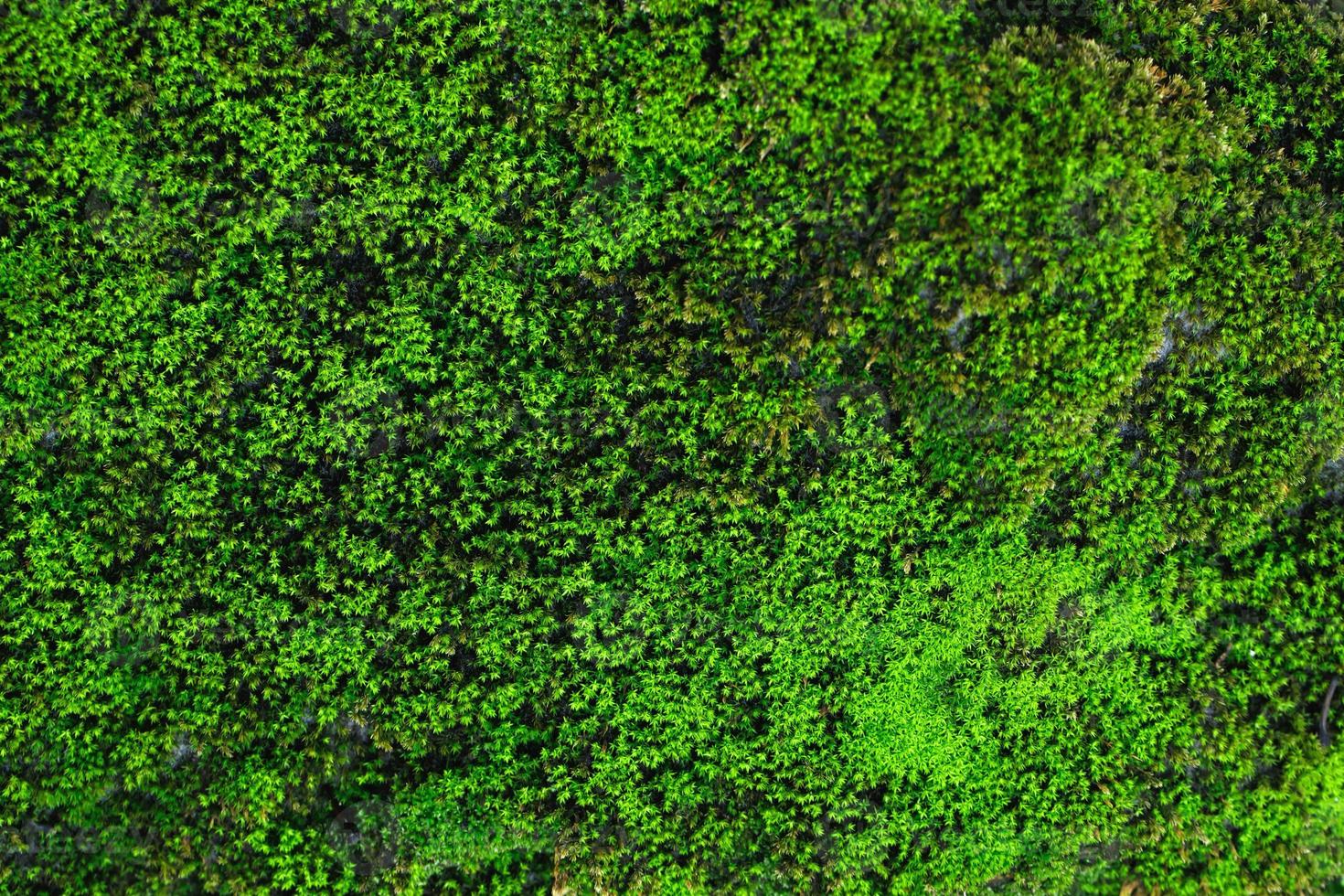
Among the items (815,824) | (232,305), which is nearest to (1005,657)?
(815,824)

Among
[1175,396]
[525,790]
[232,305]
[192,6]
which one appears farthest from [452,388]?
[1175,396]

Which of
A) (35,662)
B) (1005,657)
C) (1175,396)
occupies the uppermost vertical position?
(1175,396)

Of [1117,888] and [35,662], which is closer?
[35,662]

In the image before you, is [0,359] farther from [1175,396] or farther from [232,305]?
[1175,396]

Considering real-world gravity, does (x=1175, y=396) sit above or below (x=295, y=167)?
above

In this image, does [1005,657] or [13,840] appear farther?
[1005,657]

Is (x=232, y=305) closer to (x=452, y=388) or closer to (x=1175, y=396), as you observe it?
(x=452, y=388)
